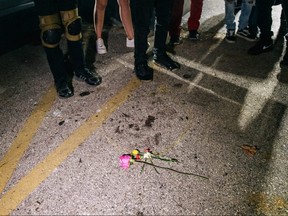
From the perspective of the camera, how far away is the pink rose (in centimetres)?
209

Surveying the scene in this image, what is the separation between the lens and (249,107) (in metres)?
2.69

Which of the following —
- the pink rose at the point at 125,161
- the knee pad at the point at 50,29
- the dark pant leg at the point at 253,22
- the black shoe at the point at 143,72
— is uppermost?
the knee pad at the point at 50,29

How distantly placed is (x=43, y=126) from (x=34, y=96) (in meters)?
0.55

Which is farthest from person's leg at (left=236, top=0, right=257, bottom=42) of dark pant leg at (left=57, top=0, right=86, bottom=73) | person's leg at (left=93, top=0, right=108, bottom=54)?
dark pant leg at (left=57, top=0, right=86, bottom=73)

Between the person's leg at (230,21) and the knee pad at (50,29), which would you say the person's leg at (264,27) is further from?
the knee pad at (50,29)

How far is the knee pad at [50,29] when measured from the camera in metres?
2.44

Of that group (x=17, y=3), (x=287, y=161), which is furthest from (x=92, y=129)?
(x=17, y=3)

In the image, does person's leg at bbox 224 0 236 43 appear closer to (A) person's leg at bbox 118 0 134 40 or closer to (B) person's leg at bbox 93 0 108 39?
(A) person's leg at bbox 118 0 134 40

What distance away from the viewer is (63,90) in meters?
2.79

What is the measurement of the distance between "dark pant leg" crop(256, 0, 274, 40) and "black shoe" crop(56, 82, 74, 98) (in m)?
2.61

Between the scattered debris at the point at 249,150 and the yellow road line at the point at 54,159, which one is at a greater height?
the scattered debris at the point at 249,150

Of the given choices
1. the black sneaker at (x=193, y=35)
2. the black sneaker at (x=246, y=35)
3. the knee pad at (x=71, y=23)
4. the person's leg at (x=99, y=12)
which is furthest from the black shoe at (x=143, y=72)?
the black sneaker at (x=246, y=35)

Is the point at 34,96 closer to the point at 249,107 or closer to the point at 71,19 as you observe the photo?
the point at 71,19

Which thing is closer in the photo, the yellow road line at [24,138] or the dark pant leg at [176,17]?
the yellow road line at [24,138]
